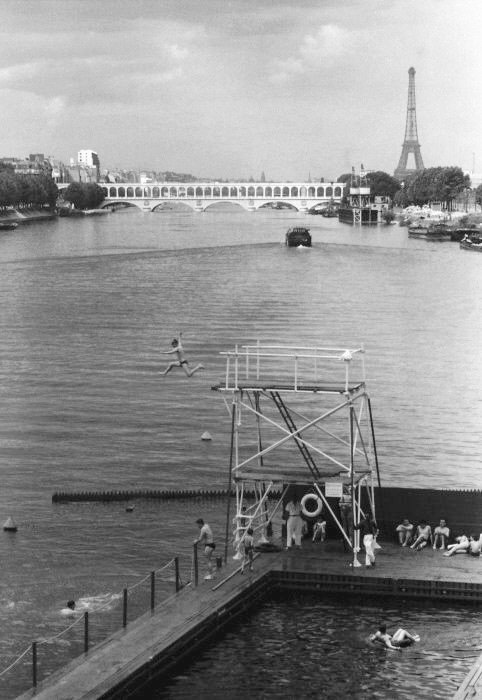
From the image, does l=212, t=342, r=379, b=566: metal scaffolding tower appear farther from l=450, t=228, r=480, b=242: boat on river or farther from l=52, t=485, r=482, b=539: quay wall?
l=450, t=228, r=480, b=242: boat on river

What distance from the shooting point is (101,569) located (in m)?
26.9

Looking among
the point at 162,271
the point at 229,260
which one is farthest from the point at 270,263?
the point at 162,271

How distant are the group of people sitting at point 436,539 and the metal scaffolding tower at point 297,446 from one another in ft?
2.79

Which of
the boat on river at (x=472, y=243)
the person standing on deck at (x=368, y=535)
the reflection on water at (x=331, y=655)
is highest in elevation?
the boat on river at (x=472, y=243)

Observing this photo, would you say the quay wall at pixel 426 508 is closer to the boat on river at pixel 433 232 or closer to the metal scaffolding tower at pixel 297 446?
the metal scaffolding tower at pixel 297 446

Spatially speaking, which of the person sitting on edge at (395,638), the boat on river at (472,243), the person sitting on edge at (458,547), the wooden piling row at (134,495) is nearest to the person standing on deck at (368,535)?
the person sitting on edge at (458,547)

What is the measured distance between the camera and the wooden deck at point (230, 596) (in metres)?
19.0

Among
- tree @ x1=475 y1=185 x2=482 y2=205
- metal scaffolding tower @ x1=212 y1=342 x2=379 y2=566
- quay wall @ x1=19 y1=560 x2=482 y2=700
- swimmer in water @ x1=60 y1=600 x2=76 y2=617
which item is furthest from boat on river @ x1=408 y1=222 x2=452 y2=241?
swimmer in water @ x1=60 y1=600 x2=76 y2=617

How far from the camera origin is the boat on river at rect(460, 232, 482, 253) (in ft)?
433

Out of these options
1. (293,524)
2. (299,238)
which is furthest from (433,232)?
(293,524)

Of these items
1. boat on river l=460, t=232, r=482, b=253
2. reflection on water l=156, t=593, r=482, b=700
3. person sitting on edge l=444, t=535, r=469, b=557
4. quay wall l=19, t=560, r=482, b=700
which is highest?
boat on river l=460, t=232, r=482, b=253

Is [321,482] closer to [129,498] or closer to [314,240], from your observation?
[129,498]

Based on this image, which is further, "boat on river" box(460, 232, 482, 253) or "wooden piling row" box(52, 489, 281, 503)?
"boat on river" box(460, 232, 482, 253)

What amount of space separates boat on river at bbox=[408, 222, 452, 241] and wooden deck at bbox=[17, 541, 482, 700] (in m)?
127
